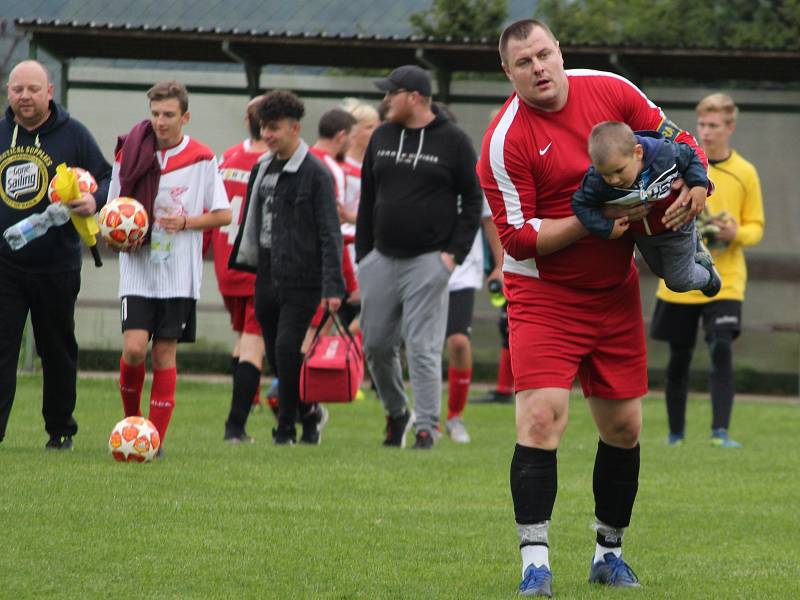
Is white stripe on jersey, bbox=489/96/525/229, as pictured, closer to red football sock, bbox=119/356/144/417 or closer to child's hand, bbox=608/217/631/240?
child's hand, bbox=608/217/631/240

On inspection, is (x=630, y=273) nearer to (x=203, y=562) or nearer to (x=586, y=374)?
(x=586, y=374)

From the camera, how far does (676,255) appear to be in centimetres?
585

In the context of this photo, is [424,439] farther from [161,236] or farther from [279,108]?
[161,236]

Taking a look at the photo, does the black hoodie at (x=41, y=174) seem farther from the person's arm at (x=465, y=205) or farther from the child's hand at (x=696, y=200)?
the child's hand at (x=696, y=200)

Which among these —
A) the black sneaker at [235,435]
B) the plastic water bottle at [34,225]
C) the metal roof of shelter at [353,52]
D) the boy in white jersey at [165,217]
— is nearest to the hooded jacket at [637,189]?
the boy in white jersey at [165,217]

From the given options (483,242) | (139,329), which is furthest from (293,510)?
(483,242)

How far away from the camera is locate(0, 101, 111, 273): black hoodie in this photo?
9297 mm

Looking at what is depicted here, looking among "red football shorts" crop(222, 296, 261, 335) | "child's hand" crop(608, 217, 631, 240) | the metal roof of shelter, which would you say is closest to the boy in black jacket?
"child's hand" crop(608, 217, 631, 240)

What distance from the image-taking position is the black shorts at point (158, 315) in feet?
30.6

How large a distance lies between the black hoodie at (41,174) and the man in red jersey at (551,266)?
4008 millimetres

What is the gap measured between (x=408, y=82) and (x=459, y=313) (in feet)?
8.08

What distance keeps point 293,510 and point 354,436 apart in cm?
443

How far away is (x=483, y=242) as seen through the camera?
46.2 feet

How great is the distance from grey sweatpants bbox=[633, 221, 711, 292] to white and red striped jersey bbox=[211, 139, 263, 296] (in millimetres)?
5994
